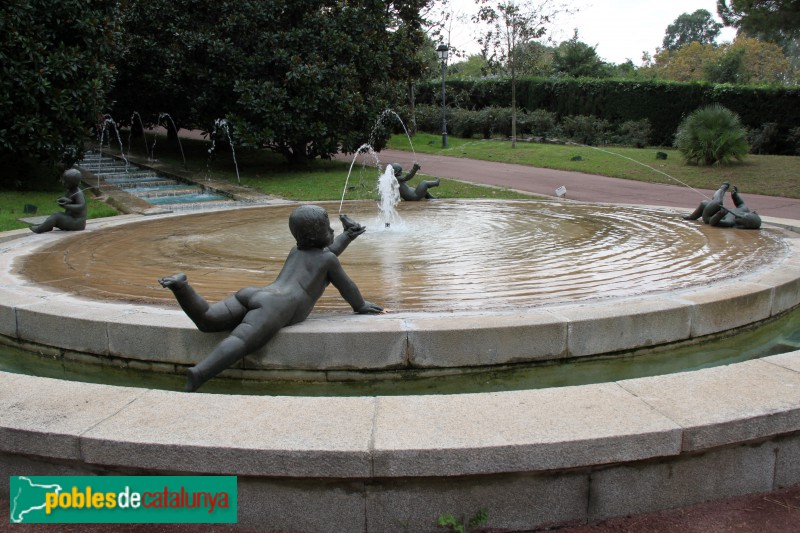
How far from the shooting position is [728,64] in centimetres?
3984

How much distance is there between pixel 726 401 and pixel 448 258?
11.7ft

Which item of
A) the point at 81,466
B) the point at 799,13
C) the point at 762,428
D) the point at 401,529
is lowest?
the point at 401,529

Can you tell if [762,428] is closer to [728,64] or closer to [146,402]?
[146,402]

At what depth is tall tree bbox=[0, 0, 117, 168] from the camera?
469 inches

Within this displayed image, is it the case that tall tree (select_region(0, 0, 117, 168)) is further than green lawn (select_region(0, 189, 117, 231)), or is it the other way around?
tall tree (select_region(0, 0, 117, 168))

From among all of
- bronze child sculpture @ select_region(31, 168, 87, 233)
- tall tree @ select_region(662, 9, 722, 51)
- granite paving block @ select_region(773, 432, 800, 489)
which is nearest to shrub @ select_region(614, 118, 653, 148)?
bronze child sculpture @ select_region(31, 168, 87, 233)

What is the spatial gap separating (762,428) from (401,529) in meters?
1.57

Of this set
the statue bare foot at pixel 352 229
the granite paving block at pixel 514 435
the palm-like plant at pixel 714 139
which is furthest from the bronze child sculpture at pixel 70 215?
the palm-like plant at pixel 714 139

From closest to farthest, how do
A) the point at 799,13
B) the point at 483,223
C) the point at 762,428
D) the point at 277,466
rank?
1. the point at 277,466
2. the point at 762,428
3. the point at 483,223
4. the point at 799,13

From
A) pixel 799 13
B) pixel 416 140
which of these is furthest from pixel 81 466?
pixel 416 140

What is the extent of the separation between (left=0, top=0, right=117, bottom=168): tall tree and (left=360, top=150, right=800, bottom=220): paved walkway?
30.7 ft

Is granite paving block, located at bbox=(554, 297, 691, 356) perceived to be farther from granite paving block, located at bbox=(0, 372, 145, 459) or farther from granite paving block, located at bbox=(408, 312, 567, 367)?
granite paving block, located at bbox=(0, 372, 145, 459)

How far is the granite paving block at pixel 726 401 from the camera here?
104 inches

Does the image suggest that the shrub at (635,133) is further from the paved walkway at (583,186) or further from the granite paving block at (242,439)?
the granite paving block at (242,439)
